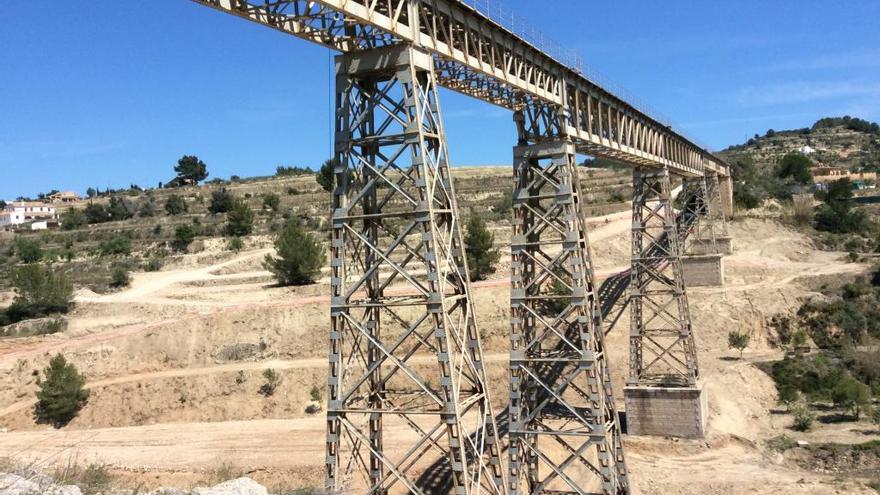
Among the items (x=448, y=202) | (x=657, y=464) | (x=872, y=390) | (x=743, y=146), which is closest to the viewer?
(x=448, y=202)

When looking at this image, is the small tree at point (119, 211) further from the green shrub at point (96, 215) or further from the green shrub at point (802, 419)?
the green shrub at point (802, 419)

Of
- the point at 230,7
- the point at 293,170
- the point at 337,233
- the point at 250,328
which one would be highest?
the point at 293,170

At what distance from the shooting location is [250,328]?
135ft

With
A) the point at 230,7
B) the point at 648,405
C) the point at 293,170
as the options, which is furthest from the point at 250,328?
the point at 293,170

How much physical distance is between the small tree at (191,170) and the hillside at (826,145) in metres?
89.7

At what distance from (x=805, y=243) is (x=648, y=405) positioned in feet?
123

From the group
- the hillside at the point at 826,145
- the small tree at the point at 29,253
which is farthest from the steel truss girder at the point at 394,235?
the hillside at the point at 826,145

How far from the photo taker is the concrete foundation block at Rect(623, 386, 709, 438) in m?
28.2

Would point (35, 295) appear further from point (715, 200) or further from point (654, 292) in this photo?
point (715, 200)

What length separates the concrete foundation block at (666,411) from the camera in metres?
28.2

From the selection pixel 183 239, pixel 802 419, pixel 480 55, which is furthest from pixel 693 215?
pixel 183 239

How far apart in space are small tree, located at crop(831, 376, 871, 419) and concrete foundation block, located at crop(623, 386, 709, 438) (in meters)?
7.46

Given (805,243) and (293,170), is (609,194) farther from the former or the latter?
(293,170)

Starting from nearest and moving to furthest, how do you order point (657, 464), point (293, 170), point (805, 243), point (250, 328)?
1. point (657, 464)
2. point (250, 328)
3. point (805, 243)
4. point (293, 170)
